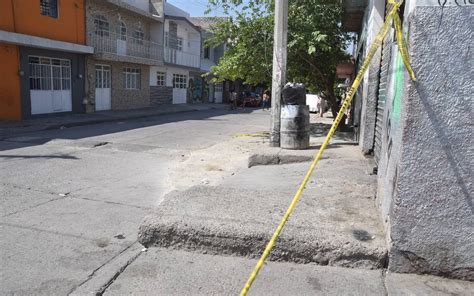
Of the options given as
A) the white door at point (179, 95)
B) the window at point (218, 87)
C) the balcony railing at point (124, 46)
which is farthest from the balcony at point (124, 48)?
the window at point (218, 87)

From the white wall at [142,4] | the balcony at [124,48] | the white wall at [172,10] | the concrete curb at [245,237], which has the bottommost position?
the concrete curb at [245,237]

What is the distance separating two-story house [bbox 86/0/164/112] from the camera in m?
22.3

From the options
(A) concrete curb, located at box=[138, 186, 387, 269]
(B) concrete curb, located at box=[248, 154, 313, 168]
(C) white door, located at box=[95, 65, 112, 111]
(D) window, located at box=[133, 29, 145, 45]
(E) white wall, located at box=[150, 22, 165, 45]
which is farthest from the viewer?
(E) white wall, located at box=[150, 22, 165, 45]

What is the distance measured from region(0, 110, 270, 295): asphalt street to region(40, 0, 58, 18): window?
28.5ft

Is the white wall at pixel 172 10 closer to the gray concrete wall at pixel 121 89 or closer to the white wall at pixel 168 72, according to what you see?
the white wall at pixel 168 72

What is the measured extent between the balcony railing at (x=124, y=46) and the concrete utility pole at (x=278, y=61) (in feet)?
49.0

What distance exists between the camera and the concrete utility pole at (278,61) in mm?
9367

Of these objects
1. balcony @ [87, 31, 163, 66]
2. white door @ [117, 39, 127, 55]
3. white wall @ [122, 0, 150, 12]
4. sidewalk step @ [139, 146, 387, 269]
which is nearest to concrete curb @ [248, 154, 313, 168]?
sidewalk step @ [139, 146, 387, 269]

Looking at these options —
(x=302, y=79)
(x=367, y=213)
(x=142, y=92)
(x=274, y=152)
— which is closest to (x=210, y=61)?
(x=142, y=92)

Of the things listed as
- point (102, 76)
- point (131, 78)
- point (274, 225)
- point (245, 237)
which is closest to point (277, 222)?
point (274, 225)

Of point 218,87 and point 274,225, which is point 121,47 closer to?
point 218,87

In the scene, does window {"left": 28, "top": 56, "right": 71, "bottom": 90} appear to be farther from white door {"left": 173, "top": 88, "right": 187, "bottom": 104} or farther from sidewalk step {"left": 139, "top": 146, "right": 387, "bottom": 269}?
sidewalk step {"left": 139, "top": 146, "right": 387, "bottom": 269}

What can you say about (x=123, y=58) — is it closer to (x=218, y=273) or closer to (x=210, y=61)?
(x=210, y=61)

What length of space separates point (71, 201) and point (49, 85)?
49.9ft
